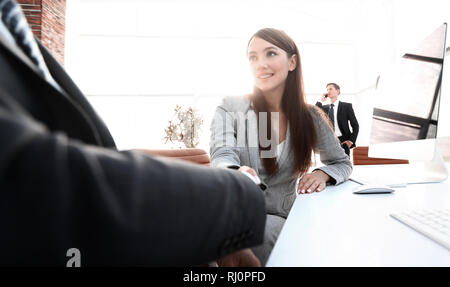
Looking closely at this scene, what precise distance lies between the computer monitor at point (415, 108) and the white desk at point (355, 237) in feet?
1.16

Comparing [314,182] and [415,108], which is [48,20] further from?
[415,108]

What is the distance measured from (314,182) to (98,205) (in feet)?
2.80

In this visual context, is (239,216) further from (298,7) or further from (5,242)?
(298,7)

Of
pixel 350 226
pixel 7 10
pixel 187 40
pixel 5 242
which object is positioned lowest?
pixel 350 226

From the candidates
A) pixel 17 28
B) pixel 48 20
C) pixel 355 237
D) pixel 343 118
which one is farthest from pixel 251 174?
Result: pixel 48 20

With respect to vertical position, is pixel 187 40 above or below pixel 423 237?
above

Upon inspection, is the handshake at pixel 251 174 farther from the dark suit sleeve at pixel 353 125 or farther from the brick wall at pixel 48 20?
the brick wall at pixel 48 20

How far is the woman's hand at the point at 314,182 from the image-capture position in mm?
887

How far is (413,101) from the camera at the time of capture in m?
0.99

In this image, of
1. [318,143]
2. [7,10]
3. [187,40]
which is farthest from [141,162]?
[187,40]

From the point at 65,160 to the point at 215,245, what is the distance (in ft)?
0.50

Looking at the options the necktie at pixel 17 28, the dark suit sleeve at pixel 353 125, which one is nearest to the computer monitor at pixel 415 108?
the necktie at pixel 17 28

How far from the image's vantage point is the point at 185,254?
0.73 ft

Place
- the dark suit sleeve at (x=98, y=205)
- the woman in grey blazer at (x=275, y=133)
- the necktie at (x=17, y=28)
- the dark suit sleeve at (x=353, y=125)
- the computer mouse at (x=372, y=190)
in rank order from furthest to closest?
1. the dark suit sleeve at (x=353, y=125)
2. the woman in grey blazer at (x=275, y=133)
3. the computer mouse at (x=372, y=190)
4. the necktie at (x=17, y=28)
5. the dark suit sleeve at (x=98, y=205)
